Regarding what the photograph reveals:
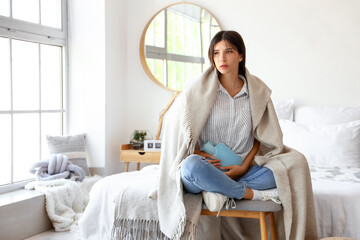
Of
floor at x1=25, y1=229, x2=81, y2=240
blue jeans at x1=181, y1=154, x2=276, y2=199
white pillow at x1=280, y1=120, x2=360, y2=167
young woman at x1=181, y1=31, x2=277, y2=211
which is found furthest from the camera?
white pillow at x1=280, y1=120, x2=360, y2=167

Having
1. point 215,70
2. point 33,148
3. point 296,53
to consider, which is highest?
point 296,53

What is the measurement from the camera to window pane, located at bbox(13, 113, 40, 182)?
3.36m

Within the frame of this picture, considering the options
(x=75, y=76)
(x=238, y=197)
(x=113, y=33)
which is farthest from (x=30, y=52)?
(x=238, y=197)

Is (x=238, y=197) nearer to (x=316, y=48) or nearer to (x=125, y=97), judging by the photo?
(x=316, y=48)

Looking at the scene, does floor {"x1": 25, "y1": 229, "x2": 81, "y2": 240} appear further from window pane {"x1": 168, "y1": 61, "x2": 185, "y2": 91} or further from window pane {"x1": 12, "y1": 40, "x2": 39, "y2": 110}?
window pane {"x1": 168, "y1": 61, "x2": 185, "y2": 91}

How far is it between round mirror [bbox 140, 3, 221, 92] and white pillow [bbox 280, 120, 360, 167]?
1143mm

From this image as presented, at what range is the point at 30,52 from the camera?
138 inches

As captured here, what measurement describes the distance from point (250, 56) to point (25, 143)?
192 centimetres

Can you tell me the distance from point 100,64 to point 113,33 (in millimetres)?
316

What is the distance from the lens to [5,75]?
3.24m

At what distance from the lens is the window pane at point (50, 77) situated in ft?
12.0

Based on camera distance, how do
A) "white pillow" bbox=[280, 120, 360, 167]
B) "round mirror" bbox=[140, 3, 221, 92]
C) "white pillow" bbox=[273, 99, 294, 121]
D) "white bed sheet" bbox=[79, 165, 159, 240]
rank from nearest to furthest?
1. "white bed sheet" bbox=[79, 165, 159, 240]
2. "white pillow" bbox=[280, 120, 360, 167]
3. "white pillow" bbox=[273, 99, 294, 121]
4. "round mirror" bbox=[140, 3, 221, 92]

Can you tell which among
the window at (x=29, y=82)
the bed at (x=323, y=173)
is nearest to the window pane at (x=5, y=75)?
the window at (x=29, y=82)

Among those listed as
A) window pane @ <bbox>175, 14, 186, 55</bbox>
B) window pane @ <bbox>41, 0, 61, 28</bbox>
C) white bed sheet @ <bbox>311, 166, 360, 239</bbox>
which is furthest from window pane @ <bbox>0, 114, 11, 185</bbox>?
white bed sheet @ <bbox>311, 166, 360, 239</bbox>
